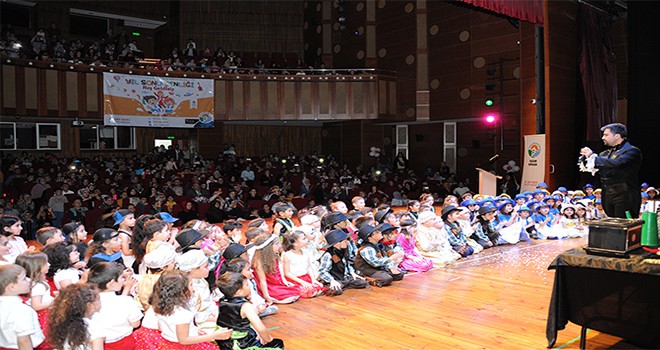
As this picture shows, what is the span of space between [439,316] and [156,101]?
14.1 meters

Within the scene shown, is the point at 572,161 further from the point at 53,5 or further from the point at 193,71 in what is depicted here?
the point at 53,5

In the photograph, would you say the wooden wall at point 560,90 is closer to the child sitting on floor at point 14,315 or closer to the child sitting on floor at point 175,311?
the child sitting on floor at point 175,311

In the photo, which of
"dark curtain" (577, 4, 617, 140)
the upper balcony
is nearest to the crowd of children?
"dark curtain" (577, 4, 617, 140)

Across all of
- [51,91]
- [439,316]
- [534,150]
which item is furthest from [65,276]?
[51,91]

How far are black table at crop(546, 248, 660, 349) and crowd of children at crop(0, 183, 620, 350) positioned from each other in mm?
2278

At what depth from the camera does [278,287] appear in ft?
19.6

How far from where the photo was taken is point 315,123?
23.9 meters

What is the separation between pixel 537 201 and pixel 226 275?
854 centimetres

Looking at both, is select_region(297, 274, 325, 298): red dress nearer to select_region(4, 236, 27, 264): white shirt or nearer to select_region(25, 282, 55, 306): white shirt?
select_region(25, 282, 55, 306): white shirt

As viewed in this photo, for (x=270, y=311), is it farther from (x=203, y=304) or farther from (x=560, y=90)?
(x=560, y=90)

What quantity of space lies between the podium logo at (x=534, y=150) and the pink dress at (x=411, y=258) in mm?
7729

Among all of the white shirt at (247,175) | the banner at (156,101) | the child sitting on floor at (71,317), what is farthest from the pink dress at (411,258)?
the banner at (156,101)

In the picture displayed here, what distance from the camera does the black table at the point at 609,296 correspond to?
11.8ft

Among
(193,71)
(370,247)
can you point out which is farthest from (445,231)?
(193,71)
